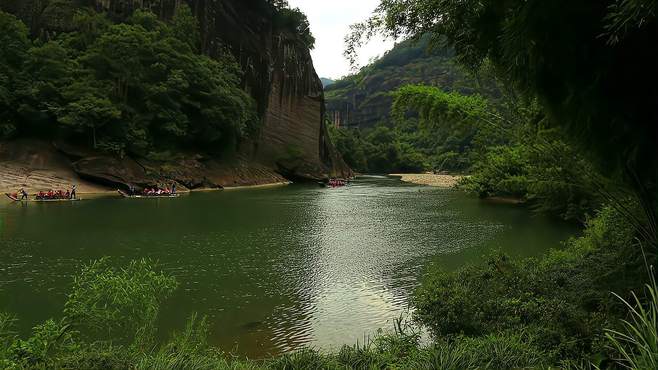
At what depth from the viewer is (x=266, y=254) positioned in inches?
488

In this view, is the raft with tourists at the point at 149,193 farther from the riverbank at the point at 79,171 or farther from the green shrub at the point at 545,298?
the green shrub at the point at 545,298

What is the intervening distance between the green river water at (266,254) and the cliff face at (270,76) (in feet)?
82.7

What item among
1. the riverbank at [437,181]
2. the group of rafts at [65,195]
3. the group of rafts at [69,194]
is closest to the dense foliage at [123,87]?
the group of rafts at [69,194]

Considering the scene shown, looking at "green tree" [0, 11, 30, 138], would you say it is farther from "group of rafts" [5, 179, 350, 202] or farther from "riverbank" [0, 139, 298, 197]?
"group of rafts" [5, 179, 350, 202]

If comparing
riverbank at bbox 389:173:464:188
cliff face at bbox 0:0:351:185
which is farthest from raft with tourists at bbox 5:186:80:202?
riverbank at bbox 389:173:464:188

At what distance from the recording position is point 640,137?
3873 millimetres

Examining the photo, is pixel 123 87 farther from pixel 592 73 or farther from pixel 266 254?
pixel 592 73

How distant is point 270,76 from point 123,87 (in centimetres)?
1759

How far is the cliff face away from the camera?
4481 centimetres

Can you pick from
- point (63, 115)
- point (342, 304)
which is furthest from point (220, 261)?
point (63, 115)

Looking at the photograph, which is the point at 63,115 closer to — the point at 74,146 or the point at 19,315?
the point at 74,146

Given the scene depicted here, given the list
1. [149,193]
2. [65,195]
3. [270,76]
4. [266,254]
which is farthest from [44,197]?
[270,76]

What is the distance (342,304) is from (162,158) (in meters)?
29.6

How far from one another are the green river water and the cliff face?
25219mm
